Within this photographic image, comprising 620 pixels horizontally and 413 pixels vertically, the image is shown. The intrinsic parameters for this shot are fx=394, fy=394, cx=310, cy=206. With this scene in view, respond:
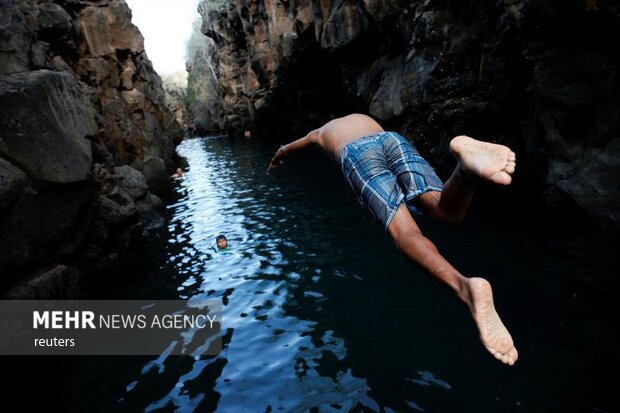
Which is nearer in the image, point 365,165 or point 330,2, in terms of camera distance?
point 365,165

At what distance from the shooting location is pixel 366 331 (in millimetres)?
5875

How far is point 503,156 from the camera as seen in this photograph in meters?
3.09

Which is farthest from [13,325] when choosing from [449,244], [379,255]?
[449,244]

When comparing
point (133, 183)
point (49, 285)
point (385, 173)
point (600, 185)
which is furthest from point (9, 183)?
point (600, 185)

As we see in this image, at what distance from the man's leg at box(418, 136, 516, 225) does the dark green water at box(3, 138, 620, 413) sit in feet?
7.14

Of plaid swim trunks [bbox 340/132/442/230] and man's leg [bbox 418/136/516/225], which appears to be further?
plaid swim trunks [bbox 340/132/442/230]

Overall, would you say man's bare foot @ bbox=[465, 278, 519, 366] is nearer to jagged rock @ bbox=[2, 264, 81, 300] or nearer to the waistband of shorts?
the waistband of shorts

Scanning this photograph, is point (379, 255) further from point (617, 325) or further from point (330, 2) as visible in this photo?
point (330, 2)

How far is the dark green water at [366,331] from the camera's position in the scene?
449cm

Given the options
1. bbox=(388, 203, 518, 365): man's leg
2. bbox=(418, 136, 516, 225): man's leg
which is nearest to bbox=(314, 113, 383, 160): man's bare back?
bbox=(418, 136, 516, 225): man's leg

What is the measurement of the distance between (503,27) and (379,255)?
24.6 ft

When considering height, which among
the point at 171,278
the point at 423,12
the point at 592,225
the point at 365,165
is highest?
the point at 423,12

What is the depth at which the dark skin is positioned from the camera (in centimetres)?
300

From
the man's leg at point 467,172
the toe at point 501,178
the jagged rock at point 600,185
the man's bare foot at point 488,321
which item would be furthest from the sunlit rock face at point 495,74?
the man's bare foot at point 488,321
